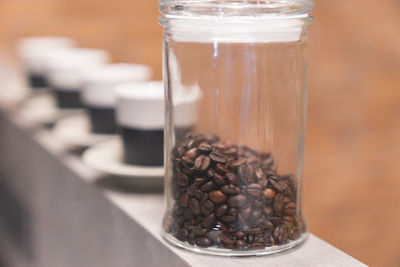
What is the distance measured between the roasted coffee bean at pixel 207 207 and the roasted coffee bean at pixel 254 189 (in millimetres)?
35

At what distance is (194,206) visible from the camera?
47 cm

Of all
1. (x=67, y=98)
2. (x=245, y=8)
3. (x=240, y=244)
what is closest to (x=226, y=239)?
(x=240, y=244)

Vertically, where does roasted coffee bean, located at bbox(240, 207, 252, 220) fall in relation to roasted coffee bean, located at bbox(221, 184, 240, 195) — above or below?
below

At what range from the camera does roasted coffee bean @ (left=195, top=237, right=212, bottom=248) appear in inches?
18.4

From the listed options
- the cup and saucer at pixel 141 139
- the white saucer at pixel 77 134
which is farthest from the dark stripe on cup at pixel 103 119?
the cup and saucer at pixel 141 139

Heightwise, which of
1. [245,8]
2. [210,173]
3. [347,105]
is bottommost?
[347,105]

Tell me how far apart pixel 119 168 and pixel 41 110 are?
46 cm

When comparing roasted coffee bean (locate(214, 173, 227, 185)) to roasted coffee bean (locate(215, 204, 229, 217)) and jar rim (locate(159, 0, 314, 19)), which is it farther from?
jar rim (locate(159, 0, 314, 19))

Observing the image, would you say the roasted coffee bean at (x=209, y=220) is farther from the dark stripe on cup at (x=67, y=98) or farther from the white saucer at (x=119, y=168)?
the dark stripe on cup at (x=67, y=98)

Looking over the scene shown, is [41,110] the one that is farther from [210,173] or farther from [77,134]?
[210,173]

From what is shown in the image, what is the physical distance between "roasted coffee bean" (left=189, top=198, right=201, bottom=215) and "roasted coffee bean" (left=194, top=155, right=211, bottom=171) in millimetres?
29

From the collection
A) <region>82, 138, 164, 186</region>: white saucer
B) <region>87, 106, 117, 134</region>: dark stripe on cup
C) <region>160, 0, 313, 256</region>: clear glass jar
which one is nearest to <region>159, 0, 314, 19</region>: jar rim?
<region>160, 0, 313, 256</region>: clear glass jar

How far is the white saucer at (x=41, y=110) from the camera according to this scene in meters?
0.98

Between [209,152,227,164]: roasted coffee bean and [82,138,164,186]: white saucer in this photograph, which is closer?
[209,152,227,164]: roasted coffee bean
